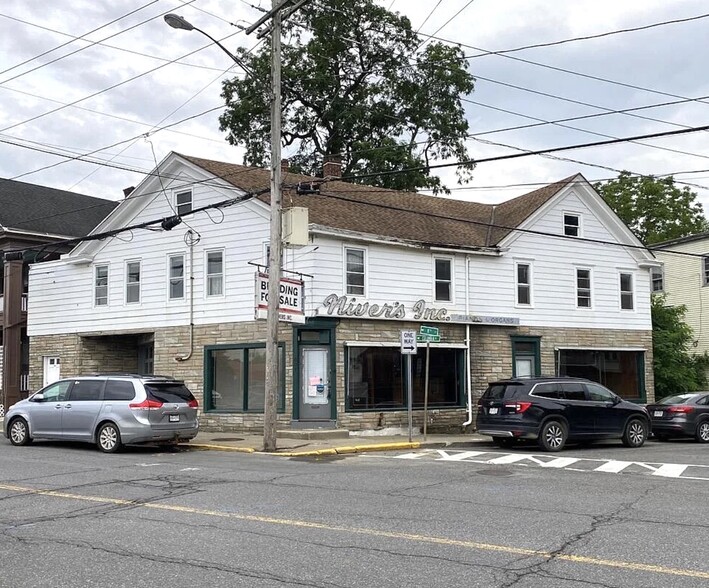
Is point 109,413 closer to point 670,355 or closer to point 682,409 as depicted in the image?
point 682,409

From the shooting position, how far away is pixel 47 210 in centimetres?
3528

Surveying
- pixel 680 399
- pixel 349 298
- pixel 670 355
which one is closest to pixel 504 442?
pixel 680 399

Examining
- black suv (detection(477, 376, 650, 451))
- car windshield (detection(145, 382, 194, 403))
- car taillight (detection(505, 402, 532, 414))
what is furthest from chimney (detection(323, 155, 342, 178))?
car taillight (detection(505, 402, 532, 414))

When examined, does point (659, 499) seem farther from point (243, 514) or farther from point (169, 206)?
point (169, 206)

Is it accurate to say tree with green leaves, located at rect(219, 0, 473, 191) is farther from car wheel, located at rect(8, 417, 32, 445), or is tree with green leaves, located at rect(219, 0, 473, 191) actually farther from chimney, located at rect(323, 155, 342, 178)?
car wheel, located at rect(8, 417, 32, 445)

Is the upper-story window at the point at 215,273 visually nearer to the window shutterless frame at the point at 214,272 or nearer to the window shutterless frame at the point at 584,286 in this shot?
the window shutterless frame at the point at 214,272

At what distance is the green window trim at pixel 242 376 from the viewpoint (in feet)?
71.1

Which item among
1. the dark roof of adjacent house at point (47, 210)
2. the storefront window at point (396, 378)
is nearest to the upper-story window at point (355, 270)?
the storefront window at point (396, 378)

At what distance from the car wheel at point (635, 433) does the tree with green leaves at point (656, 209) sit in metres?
31.2

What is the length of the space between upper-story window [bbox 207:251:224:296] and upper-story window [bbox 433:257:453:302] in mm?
6395

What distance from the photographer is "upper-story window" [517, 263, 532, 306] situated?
1015 inches

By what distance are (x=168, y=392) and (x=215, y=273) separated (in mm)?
6600

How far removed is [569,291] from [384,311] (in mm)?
7493

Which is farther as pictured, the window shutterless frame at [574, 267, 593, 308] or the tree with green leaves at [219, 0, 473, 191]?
the tree with green leaves at [219, 0, 473, 191]
